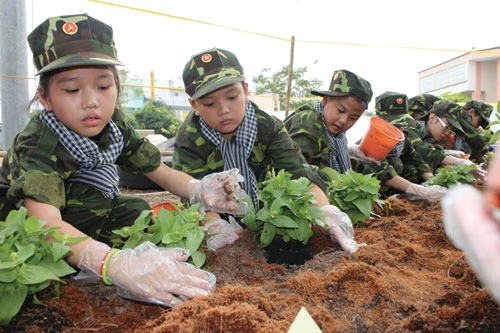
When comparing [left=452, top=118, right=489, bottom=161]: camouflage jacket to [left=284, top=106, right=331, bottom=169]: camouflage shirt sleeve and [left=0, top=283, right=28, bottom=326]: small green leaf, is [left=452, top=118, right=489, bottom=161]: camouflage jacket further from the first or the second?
[left=0, top=283, right=28, bottom=326]: small green leaf

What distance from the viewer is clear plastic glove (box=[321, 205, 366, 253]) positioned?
1.95m

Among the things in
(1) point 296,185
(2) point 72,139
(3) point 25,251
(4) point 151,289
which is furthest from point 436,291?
(2) point 72,139

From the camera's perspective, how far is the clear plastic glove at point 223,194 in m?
1.99

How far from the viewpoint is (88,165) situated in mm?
1919

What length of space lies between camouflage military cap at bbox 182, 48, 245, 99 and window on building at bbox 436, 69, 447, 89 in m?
38.5

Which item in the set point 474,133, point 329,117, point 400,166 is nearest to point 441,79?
point 474,133

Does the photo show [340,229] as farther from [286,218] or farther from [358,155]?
[358,155]

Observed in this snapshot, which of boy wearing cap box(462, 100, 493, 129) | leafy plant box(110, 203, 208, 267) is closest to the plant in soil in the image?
leafy plant box(110, 203, 208, 267)

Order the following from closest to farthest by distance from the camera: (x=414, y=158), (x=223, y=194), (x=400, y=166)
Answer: (x=223, y=194) → (x=400, y=166) → (x=414, y=158)

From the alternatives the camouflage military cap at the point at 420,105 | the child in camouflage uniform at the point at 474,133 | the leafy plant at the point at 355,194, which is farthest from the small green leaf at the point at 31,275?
the camouflage military cap at the point at 420,105

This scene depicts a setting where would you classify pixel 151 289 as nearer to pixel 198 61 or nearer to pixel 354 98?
pixel 198 61

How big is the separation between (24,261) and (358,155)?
10.3 ft

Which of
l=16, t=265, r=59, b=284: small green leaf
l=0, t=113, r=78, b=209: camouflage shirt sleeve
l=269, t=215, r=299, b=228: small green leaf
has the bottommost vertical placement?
l=269, t=215, r=299, b=228: small green leaf

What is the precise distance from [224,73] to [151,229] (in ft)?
3.43
